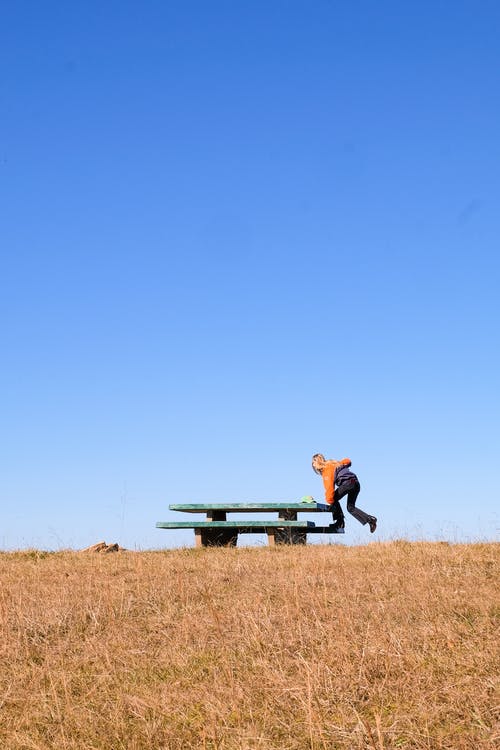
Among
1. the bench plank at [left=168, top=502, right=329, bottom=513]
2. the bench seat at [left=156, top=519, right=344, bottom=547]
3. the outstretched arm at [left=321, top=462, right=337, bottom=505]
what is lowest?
the bench seat at [left=156, top=519, right=344, bottom=547]

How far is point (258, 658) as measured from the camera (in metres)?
6.11

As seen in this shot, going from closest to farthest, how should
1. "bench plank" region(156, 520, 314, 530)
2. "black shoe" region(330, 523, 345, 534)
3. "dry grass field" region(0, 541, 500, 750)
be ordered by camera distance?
"dry grass field" region(0, 541, 500, 750), "bench plank" region(156, 520, 314, 530), "black shoe" region(330, 523, 345, 534)

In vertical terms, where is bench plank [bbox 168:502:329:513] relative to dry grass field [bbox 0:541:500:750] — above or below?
above

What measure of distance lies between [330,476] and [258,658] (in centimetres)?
888

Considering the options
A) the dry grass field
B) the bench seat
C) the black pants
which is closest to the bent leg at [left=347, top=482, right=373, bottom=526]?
the black pants

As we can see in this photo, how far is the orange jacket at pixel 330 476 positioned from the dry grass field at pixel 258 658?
454 cm

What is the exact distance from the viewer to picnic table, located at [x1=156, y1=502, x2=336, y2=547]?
14391 millimetres

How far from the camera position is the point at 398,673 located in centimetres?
562

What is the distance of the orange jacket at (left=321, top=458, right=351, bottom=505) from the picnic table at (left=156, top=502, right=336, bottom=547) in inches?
8.8

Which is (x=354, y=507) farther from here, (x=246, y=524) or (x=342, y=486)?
(x=246, y=524)

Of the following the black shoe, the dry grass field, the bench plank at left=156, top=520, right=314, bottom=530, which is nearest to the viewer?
the dry grass field

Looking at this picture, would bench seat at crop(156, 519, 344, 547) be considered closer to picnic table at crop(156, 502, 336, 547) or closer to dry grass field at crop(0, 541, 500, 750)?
picnic table at crop(156, 502, 336, 547)

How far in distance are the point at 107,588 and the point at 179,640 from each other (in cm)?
267

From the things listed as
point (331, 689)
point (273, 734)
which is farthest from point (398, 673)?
point (273, 734)
